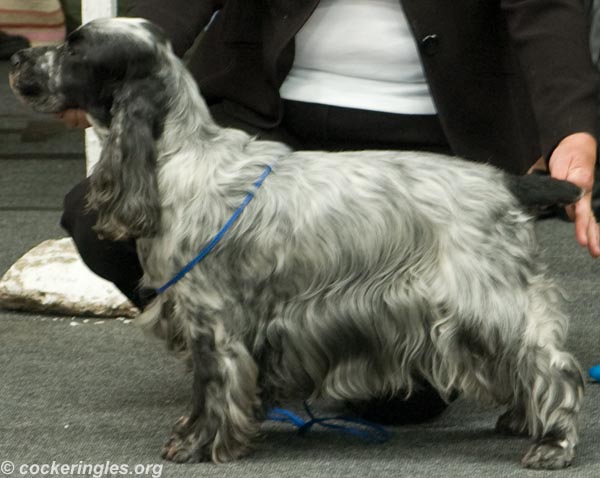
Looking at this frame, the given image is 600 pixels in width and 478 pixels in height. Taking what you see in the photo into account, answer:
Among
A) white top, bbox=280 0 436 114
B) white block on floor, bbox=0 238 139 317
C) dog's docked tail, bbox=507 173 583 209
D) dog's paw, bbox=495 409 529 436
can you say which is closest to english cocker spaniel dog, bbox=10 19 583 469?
dog's docked tail, bbox=507 173 583 209

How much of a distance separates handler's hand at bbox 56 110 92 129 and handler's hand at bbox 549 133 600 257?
776 millimetres

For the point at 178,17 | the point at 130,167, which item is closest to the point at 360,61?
the point at 178,17

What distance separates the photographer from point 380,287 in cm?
211

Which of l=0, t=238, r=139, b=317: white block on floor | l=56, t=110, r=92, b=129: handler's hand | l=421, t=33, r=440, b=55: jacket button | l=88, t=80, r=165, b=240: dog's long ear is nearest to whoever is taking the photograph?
l=88, t=80, r=165, b=240: dog's long ear

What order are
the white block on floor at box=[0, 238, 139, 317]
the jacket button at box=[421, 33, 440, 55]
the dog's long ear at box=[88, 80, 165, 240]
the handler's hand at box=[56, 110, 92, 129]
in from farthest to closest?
1. the white block on floor at box=[0, 238, 139, 317]
2. the jacket button at box=[421, 33, 440, 55]
3. the handler's hand at box=[56, 110, 92, 129]
4. the dog's long ear at box=[88, 80, 165, 240]

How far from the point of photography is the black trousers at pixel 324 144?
2.44 metres

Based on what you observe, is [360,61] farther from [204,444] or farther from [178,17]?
[204,444]

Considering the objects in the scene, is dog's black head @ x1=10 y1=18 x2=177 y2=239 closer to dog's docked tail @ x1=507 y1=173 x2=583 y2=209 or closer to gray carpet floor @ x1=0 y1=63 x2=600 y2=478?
gray carpet floor @ x1=0 y1=63 x2=600 y2=478

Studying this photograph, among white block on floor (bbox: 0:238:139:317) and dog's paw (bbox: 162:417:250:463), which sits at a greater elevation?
dog's paw (bbox: 162:417:250:463)

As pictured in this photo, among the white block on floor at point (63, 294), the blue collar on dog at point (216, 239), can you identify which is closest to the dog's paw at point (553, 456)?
the blue collar on dog at point (216, 239)

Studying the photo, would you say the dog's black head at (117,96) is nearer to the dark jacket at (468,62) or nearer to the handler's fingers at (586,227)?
the dark jacket at (468,62)

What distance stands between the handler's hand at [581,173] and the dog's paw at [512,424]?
1.07ft

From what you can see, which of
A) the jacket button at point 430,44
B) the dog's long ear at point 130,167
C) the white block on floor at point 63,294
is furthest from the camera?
the white block on floor at point 63,294

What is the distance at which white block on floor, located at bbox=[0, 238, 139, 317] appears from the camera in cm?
316
